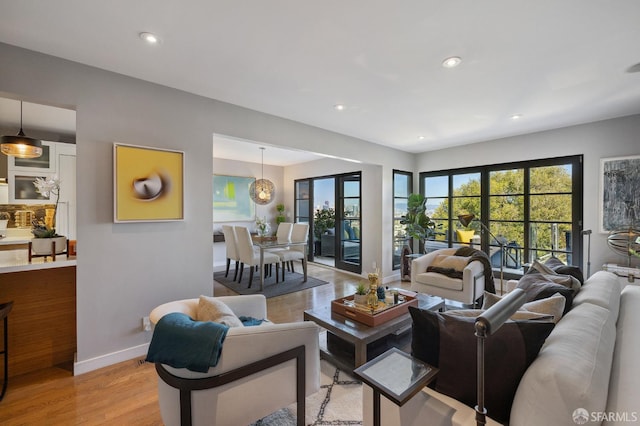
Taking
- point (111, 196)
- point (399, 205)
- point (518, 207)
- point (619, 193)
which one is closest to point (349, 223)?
point (399, 205)

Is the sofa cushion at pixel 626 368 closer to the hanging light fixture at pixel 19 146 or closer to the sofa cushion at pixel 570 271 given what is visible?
the sofa cushion at pixel 570 271

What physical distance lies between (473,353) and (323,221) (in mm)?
5742

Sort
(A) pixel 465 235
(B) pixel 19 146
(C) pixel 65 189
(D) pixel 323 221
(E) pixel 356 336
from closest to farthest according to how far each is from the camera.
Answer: (E) pixel 356 336 < (B) pixel 19 146 < (C) pixel 65 189 < (A) pixel 465 235 < (D) pixel 323 221

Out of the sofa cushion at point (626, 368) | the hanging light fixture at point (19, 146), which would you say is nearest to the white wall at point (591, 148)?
the sofa cushion at point (626, 368)

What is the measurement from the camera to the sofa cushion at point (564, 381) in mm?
850

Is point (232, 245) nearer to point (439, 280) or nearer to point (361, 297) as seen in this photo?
point (361, 297)

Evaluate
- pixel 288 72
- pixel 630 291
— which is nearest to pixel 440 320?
pixel 630 291

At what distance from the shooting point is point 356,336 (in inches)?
80.7

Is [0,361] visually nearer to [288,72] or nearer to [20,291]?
[20,291]

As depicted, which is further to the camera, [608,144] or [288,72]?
[608,144]

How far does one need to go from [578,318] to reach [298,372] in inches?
58.6

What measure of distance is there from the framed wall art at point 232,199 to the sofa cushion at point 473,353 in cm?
597

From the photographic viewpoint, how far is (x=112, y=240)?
241cm

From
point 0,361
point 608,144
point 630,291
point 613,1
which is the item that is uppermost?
point 613,1
